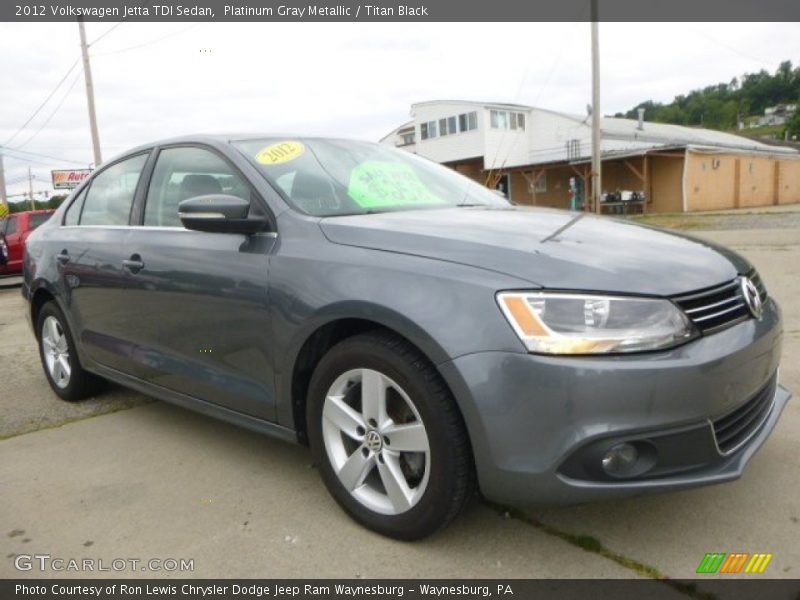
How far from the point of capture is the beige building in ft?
94.7

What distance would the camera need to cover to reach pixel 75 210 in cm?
419

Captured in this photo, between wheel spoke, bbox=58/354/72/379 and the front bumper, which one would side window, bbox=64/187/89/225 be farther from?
the front bumper

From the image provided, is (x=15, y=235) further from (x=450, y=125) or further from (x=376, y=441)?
(x=450, y=125)

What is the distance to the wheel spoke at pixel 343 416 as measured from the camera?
236 centimetres

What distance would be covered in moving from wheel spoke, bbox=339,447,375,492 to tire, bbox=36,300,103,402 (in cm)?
239

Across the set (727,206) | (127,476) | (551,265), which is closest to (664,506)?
(551,265)

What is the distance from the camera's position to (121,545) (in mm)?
2428

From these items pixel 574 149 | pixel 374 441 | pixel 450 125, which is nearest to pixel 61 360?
pixel 374 441

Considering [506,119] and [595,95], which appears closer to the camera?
[595,95]

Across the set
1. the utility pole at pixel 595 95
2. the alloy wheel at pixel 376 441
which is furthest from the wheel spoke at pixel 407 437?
the utility pole at pixel 595 95

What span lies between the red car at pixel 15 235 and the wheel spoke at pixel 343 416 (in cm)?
1208

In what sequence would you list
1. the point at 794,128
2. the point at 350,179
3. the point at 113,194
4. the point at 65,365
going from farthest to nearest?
the point at 794,128 → the point at 65,365 → the point at 113,194 → the point at 350,179

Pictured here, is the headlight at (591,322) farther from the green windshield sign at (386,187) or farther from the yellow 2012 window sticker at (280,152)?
the yellow 2012 window sticker at (280,152)
